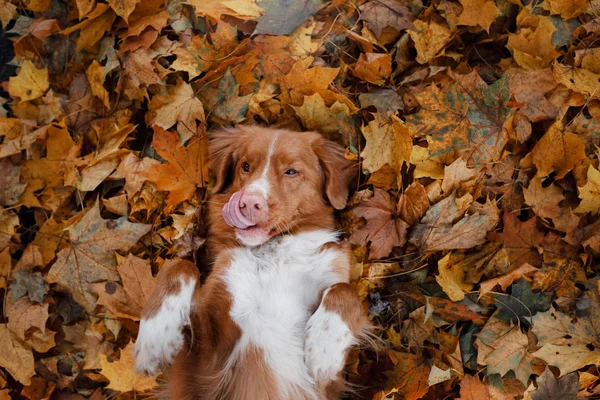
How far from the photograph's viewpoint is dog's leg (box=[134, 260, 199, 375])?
309 centimetres

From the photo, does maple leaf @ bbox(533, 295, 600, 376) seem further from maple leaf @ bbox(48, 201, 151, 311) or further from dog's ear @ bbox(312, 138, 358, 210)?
maple leaf @ bbox(48, 201, 151, 311)

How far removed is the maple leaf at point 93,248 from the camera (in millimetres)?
3529

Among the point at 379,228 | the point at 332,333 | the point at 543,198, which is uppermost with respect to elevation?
the point at 543,198

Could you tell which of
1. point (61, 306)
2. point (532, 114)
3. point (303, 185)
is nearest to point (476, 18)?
point (532, 114)

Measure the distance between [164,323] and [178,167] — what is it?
3.30ft

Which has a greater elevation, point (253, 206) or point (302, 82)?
point (302, 82)

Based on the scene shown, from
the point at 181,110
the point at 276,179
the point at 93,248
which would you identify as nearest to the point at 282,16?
the point at 181,110

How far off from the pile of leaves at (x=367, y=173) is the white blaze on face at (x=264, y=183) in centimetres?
40

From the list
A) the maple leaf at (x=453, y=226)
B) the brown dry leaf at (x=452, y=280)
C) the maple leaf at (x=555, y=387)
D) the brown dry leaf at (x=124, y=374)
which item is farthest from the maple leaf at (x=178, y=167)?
the maple leaf at (x=555, y=387)

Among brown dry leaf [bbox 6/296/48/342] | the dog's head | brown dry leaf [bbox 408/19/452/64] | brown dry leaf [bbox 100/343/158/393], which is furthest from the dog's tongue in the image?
brown dry leaf [bbox 408/19/452/64]

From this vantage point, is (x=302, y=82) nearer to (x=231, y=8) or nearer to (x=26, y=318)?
(x=231, y=8)

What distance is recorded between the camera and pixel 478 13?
141 inches

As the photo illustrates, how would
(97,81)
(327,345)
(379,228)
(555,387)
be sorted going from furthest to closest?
(97,81) < (379,228) < (555,387) < (327,345)

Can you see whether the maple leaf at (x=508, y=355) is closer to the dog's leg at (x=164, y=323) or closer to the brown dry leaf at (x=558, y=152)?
the brown dry leaf at (x=558, y=152)
